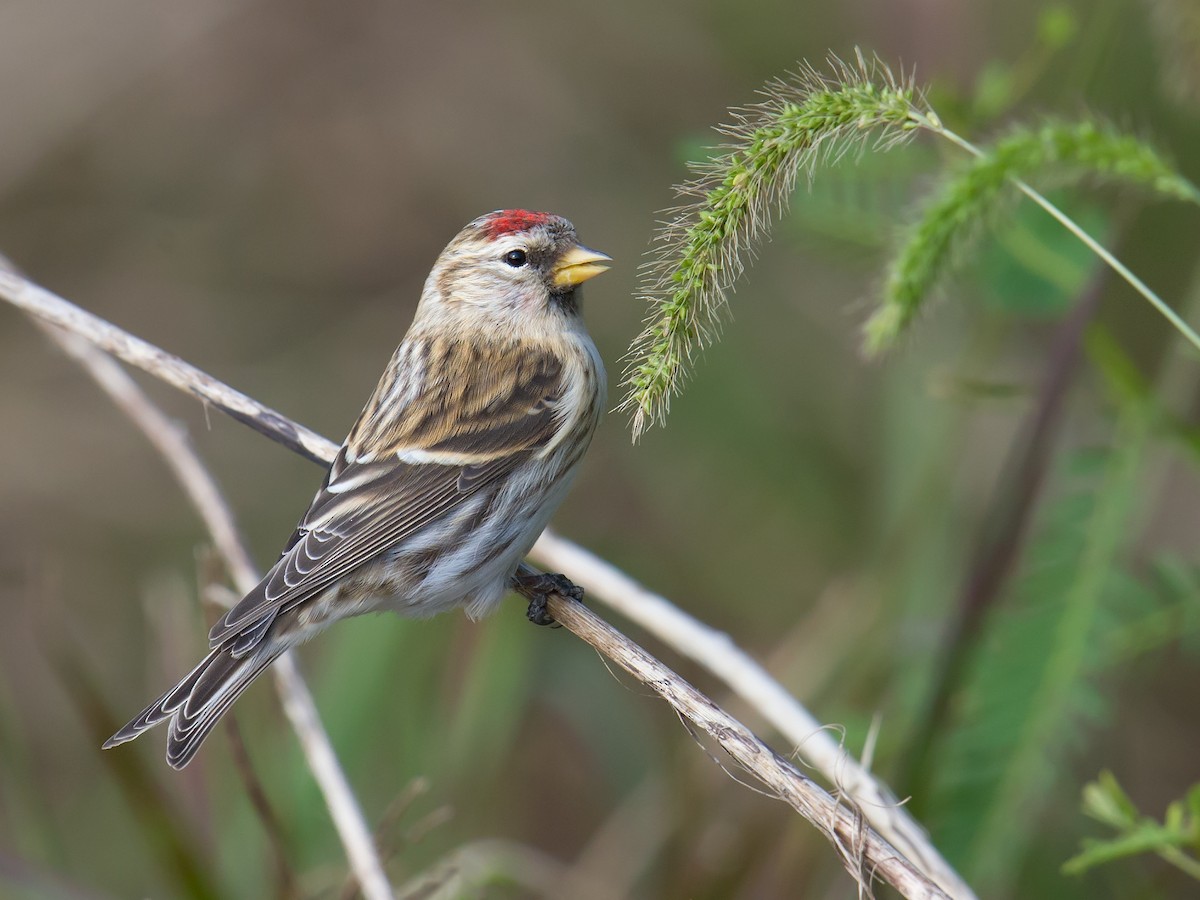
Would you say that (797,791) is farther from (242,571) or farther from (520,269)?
(520,269)

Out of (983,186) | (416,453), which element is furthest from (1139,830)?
(416,453)

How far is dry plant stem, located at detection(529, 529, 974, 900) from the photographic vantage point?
2531 millimetres

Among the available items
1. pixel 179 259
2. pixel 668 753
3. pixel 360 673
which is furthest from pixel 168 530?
pixel 668 753

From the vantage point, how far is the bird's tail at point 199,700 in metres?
3.03

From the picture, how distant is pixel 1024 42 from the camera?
582 centimetres

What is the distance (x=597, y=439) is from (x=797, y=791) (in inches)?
154

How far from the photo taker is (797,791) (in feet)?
7.27

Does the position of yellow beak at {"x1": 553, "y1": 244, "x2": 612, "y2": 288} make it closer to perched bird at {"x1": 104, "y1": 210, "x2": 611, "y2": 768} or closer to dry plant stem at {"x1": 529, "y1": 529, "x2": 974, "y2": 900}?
perched bird at {"x1": 104, "y1": 210, "x2": 611, "y2": 768}

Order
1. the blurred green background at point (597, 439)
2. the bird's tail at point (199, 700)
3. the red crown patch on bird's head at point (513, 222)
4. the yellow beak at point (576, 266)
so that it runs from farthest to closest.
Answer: the red crown patch on bird's head at point (513, 222) < the yellow beak at point (576, 266) < the blurred green background at point (597, 439) < the bird's tail at point (199, 700)

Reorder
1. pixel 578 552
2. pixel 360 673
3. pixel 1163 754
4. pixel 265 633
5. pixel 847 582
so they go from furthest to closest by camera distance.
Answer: pixel 1163 754
pixel 847 582
pixel 360 673
pixel 578 552
pixel 265 633

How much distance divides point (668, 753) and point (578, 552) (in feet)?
4.05

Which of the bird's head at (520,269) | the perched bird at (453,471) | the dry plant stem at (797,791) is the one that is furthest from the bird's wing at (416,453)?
the dry plant stem at (797,791)

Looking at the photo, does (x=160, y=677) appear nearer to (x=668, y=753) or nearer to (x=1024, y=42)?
(x=668, y=753)

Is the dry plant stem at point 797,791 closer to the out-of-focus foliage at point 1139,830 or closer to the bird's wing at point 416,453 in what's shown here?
the out-of-focus foliage at point 1139,830
